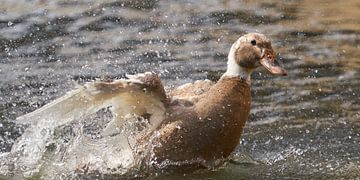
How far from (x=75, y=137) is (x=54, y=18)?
17.7 feet

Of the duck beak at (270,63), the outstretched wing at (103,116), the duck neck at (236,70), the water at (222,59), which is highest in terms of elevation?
the duck beak at (270,63)

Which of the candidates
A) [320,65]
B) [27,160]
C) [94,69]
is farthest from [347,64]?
[27,160]

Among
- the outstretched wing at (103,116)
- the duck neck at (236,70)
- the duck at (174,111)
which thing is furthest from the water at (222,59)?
the duck neck at (236,70)

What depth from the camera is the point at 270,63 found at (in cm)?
683

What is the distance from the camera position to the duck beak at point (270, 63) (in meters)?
6.79

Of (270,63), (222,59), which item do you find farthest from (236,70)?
(222,59)

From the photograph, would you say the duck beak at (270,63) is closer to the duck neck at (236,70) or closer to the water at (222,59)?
the duck neck at (236,70)

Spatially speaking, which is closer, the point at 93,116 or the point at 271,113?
the point at 93,116

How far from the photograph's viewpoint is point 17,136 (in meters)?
8.12

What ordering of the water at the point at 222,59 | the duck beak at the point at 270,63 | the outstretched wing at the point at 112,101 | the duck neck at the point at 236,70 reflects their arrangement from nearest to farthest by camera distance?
1. the duck beak at the point at 270,63
2. the outstretched wing at the point at 112,101
3. the duck neck at the point at 236,70
4. the water at the point at 222,59

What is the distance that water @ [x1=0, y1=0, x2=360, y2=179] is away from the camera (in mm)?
7727

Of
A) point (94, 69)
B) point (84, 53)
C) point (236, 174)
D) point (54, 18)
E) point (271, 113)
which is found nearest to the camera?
point (236, 174)

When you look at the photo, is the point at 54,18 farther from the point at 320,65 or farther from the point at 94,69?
the point at 320,65

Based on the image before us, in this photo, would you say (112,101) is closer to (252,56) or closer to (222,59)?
(252,56)
